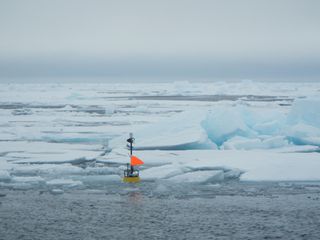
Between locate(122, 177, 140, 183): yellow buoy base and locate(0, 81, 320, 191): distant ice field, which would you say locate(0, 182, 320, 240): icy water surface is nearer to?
locate(122, 177, 140, 183): yellow buoy base

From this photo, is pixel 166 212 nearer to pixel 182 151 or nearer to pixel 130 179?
pixel 130 179

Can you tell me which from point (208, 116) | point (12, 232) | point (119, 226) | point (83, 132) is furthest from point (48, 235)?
point (83, 132)

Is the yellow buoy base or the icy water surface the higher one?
the yellow buoy base

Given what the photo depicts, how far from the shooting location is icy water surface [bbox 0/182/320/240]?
306 inches

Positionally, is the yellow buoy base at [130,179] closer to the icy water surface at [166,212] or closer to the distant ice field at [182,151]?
the icy water surface at [166,212]

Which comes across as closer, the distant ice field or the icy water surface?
the icy water surface

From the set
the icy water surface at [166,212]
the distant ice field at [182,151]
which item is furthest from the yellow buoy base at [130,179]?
the distant ice field at [182,151]

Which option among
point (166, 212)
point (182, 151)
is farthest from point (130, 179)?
point (182, 151)

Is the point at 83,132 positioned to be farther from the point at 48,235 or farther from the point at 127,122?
the point at 48,235

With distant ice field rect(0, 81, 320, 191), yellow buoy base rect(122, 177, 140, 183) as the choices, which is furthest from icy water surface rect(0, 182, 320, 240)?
distant ice field rect(0, 81, 320, 191)

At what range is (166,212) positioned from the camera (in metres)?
8.87

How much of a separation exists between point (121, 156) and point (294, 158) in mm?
4288

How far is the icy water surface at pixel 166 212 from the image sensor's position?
7.78m

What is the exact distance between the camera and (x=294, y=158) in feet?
40.3
